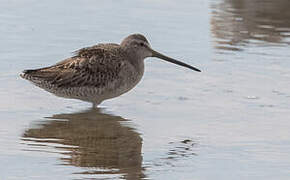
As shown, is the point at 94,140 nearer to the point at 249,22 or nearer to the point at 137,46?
the point at 137,46

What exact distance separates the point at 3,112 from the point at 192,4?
540 cm

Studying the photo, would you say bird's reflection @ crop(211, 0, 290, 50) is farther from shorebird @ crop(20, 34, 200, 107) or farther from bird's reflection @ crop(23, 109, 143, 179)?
bird's reflection @ crop(23, 109, 143, 179)

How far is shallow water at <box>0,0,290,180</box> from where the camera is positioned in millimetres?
6691

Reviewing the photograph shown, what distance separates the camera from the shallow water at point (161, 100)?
6.69m

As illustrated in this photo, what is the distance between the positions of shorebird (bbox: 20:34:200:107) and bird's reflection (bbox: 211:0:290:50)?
7.79 ft

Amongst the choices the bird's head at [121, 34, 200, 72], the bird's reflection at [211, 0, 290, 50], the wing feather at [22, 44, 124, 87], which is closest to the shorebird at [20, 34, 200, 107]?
the wing feather at [22, 44, 124, 87]

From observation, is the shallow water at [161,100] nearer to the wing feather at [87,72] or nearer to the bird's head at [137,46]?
the wing feather at [87,72]

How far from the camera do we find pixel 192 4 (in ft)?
42.0

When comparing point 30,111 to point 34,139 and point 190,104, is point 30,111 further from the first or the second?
point 190,104

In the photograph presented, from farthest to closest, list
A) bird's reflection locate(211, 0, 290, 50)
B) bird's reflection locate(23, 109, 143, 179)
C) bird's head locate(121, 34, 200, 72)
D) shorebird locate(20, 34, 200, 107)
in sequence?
1. bird's reflection locate(211, 0, 290, 50)
2. bird's head locate(121, 34, 200, 72)
3. shorebird locate(20, 34, 200, 107)
4. bird's reflection locate(23, 109, 143, 179)

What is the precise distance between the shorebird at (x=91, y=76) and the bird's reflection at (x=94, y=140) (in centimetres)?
22

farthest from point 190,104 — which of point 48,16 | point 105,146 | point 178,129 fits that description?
point 48,16

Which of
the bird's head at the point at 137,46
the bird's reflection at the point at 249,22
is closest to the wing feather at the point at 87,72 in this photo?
the bird's head at the point at 137,46

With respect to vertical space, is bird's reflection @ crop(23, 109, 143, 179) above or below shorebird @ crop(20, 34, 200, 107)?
below
